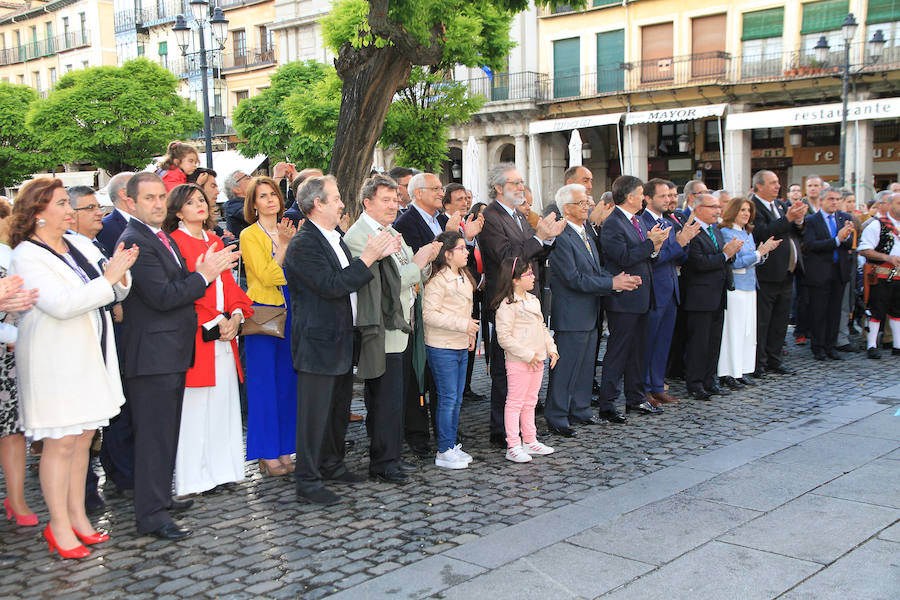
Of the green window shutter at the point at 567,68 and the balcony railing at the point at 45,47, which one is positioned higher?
the balcony railing at the point at 45,47

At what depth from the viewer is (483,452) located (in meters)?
6.63

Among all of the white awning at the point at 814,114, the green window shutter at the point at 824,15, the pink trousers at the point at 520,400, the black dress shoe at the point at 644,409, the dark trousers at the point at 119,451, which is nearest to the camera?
the dark trousers at the point at 119,451

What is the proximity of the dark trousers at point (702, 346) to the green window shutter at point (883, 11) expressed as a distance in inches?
884

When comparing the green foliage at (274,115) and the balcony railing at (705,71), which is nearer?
the balcony railing at (705,71)

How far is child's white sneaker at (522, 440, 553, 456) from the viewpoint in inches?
255

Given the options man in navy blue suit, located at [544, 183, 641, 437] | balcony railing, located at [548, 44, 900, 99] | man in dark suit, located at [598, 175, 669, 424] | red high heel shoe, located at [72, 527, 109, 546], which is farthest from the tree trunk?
balcony railing, located at [548, 44, 900, 99]

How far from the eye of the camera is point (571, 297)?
23.3 ft

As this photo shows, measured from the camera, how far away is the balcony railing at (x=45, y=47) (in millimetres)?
53031

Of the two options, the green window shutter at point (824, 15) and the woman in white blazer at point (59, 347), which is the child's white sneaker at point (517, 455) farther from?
the green window shutter at point (824, 15)

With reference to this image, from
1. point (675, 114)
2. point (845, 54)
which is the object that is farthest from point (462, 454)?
point (675, 114)

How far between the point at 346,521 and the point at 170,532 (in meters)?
0.99

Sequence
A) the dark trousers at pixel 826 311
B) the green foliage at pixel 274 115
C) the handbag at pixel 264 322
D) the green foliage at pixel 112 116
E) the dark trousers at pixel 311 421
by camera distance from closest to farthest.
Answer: the dark trousers at pixel 311 421 → the handbag at pixel 264 322 → the dark trousers at pixel 826 311 → the green foliage at pixel 274 115 → the green foliage at pixel 112 116

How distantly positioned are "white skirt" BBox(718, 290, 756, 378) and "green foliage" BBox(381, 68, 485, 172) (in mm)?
12255

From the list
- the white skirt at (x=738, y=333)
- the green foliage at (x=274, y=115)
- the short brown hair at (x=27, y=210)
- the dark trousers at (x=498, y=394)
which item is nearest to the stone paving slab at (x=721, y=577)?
the dark trousers at (x=498, y=394)
